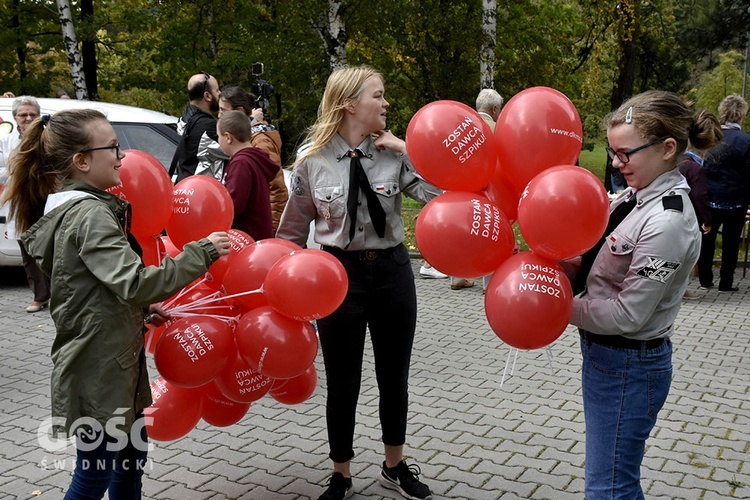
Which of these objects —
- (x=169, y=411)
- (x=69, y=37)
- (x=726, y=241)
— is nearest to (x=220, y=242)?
(x=169, y=411)

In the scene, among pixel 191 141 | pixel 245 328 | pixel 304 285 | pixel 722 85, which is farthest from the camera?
pixel 722 85

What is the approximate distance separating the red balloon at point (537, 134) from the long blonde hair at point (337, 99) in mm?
858

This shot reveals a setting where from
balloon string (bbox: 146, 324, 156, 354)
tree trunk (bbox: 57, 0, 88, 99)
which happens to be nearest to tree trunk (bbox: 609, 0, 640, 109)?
tree trunk (bbox: 57, 0, 88, 99)

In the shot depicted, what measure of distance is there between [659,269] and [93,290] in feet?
6.68

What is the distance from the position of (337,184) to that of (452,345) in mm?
3529

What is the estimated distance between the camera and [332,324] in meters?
3.70

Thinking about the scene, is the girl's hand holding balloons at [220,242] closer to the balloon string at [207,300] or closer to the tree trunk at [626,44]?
the balloon string at [207,300]

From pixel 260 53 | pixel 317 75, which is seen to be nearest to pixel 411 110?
pixel 317 75

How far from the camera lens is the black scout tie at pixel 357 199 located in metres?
3.60

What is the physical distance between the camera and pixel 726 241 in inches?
342

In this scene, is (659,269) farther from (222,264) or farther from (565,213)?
(222,264)

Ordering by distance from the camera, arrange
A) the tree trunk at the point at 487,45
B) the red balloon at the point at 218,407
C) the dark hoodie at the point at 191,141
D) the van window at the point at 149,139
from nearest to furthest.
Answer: the red balloon at the point at 218,407 → the dark hoodie at the point at 191,141 → the van window at the point at 149,139 → the tree trunk at the point at 487,45

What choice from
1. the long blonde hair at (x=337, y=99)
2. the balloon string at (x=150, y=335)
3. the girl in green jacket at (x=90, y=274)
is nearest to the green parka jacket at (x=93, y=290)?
the girl in green jacket at (x=90, y=274)

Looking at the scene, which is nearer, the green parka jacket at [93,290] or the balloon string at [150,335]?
the green parka jacket at [93,290]
